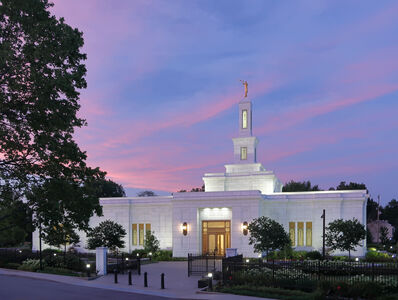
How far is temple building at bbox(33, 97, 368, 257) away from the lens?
36.5 metres

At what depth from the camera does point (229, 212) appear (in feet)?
125

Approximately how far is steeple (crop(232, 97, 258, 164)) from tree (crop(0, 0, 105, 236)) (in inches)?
1279

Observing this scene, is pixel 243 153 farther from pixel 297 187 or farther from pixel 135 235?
pixel 297 187

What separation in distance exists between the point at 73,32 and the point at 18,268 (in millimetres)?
22187

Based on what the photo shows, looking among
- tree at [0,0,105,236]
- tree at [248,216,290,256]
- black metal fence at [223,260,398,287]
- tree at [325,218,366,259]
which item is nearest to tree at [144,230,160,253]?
tree at [248,216,290,256]

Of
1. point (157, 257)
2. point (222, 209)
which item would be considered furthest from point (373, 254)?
point (157, 257)

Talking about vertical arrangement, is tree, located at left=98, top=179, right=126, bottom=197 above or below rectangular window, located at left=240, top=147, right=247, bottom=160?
below

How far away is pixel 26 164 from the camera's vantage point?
39.2 feet

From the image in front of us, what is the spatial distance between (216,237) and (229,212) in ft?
9.02

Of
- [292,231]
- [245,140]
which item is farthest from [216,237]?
[245,140]

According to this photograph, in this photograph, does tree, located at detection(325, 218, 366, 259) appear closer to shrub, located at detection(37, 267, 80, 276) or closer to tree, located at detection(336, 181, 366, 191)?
shrub, located at detection(37, 267, 80, 276)

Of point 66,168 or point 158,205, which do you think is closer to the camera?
point 66,168

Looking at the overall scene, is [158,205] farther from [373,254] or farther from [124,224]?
[373,254]

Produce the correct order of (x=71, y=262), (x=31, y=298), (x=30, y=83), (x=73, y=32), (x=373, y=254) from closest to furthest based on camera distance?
(x=30, y=83) < (x=73, y=32) < (x=31, y=298) < (x=71, y=262) < (x=373, y=254)
